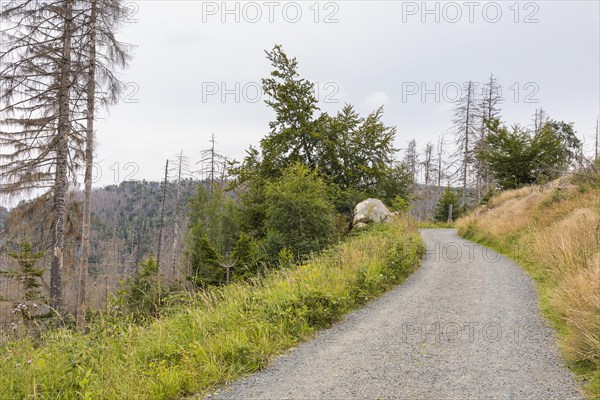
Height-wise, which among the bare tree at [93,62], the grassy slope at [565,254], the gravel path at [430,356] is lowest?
the gravel path at [430,356]

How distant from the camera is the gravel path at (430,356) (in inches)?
143

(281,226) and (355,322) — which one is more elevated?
(281,226)

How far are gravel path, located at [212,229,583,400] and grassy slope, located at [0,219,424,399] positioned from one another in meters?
0.31

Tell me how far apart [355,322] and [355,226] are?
10713 mm

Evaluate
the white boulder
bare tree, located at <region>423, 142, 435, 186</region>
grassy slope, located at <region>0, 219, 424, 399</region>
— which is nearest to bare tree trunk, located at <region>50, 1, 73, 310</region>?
grassy slope, located at <region>0, 219, 424, 399</region>

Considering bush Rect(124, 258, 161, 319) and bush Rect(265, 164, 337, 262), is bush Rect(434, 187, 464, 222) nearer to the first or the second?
bush Rect(265, 164, 337, 262)

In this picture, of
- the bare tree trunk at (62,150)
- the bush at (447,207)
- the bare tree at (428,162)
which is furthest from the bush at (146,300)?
the bare tree at (428,162)

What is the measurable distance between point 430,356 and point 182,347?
3100 mm

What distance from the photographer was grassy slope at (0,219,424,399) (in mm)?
3723

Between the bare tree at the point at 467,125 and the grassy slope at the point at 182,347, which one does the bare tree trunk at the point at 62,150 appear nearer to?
the grassy slope at the point at 182,347

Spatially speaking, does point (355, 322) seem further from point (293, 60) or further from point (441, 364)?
point (293, 60)

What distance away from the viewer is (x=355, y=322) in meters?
5.92

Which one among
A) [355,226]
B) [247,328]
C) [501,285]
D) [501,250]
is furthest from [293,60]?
[247,328]

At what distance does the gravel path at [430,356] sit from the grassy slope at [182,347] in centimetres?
31
